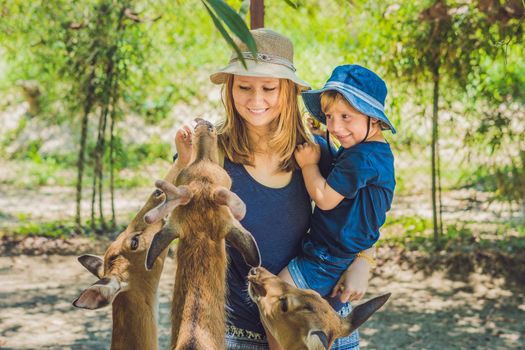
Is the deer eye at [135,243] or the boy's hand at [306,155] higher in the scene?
the boy's hand at [306,155]

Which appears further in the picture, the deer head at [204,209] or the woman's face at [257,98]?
the woman's face at [257,98]

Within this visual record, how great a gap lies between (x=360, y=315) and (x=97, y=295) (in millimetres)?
1186

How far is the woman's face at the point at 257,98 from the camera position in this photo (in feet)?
11.1

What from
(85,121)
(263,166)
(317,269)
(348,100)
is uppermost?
(85,121)

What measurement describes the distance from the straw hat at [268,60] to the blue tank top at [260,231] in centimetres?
46

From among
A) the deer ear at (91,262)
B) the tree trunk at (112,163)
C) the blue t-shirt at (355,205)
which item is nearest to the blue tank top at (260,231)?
the blue t-shirt at (355,205)

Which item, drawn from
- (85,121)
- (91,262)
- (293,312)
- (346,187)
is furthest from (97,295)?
(85,121)

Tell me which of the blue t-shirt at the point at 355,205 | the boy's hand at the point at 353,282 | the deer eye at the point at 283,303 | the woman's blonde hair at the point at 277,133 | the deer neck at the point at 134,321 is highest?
the woman's blonde hair at the point at 277,133

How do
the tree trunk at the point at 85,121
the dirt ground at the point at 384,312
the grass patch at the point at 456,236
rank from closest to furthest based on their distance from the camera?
1. the dirt ground at the point at 384,312
2. the grass patch at the point at 456,236
3. the tree trunk at the point at 85,121

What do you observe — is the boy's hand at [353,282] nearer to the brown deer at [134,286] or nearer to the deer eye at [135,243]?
the brown deer at [134,286]

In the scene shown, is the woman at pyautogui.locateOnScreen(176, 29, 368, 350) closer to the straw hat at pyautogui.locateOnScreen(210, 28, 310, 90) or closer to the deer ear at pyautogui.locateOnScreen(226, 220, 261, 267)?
the straw hat at pyautogui.locateOnScreen(210, 28, 310, 90)

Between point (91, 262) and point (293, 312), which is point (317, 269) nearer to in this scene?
point (293, 312)

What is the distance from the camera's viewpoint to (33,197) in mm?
10891

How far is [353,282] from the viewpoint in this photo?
3.39 metres
